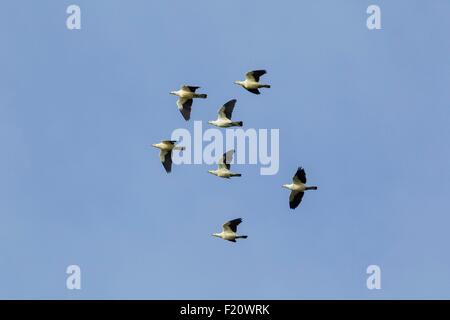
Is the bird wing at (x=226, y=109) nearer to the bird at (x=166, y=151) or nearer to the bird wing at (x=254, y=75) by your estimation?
the bird wing at (x=254, y=75)

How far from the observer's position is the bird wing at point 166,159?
88.8 m

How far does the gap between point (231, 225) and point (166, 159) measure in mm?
5732

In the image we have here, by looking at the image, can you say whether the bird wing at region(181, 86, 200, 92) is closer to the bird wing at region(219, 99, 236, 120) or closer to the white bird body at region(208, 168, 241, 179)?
the bird wing at region(219, 99, 236, 120)

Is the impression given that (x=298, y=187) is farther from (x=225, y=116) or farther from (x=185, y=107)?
(x=185, y=107)

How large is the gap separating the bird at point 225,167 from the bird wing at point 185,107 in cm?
319

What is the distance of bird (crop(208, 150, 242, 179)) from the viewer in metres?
88.3

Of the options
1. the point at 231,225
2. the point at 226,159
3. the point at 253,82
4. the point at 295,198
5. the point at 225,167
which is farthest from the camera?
the point at 225,167

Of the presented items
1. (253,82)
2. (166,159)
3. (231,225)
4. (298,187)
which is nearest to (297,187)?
(298,187)

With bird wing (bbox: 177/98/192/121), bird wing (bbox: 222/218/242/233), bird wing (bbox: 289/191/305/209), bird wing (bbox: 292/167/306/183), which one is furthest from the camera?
bird wing (bbox: 289/191/305/209)

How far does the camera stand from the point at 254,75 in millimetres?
86125

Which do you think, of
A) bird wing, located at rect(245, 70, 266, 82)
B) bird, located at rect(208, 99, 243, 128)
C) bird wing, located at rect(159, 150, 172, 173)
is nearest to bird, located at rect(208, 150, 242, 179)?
bird, located at rect(208, 99, 243, 128)
